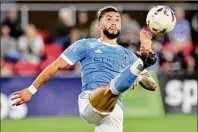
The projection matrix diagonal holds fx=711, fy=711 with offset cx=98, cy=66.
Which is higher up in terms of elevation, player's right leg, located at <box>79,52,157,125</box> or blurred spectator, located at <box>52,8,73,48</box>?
player's right leg, located at <box>79,52,157,125</box>

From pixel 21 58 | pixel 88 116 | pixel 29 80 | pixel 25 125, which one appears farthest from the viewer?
pixel 21 58

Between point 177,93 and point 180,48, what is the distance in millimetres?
1916

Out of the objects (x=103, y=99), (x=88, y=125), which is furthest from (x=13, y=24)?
(x=103, y=99)

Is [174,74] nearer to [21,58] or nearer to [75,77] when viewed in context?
[75,77]

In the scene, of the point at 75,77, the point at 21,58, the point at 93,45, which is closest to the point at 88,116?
the point at 93,45

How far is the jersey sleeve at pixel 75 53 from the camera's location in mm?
8680

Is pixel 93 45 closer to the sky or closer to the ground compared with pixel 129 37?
closer to the sky

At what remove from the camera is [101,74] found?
342 inches

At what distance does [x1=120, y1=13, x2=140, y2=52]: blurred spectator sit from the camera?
17453 mm

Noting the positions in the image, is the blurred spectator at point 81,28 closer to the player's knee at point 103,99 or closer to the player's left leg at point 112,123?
the player's left leg at point 112,123

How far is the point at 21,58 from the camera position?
17.1 metres

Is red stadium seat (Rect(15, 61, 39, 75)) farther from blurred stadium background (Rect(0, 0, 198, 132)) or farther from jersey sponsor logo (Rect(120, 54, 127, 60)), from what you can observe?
jersey sponsor logo (Rect(120, 54, 127, 60))

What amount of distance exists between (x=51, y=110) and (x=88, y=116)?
730 centimetres

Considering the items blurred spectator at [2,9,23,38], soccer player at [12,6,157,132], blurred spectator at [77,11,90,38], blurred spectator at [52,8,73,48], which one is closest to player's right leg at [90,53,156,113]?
soccer player at [12,6,157,132]
